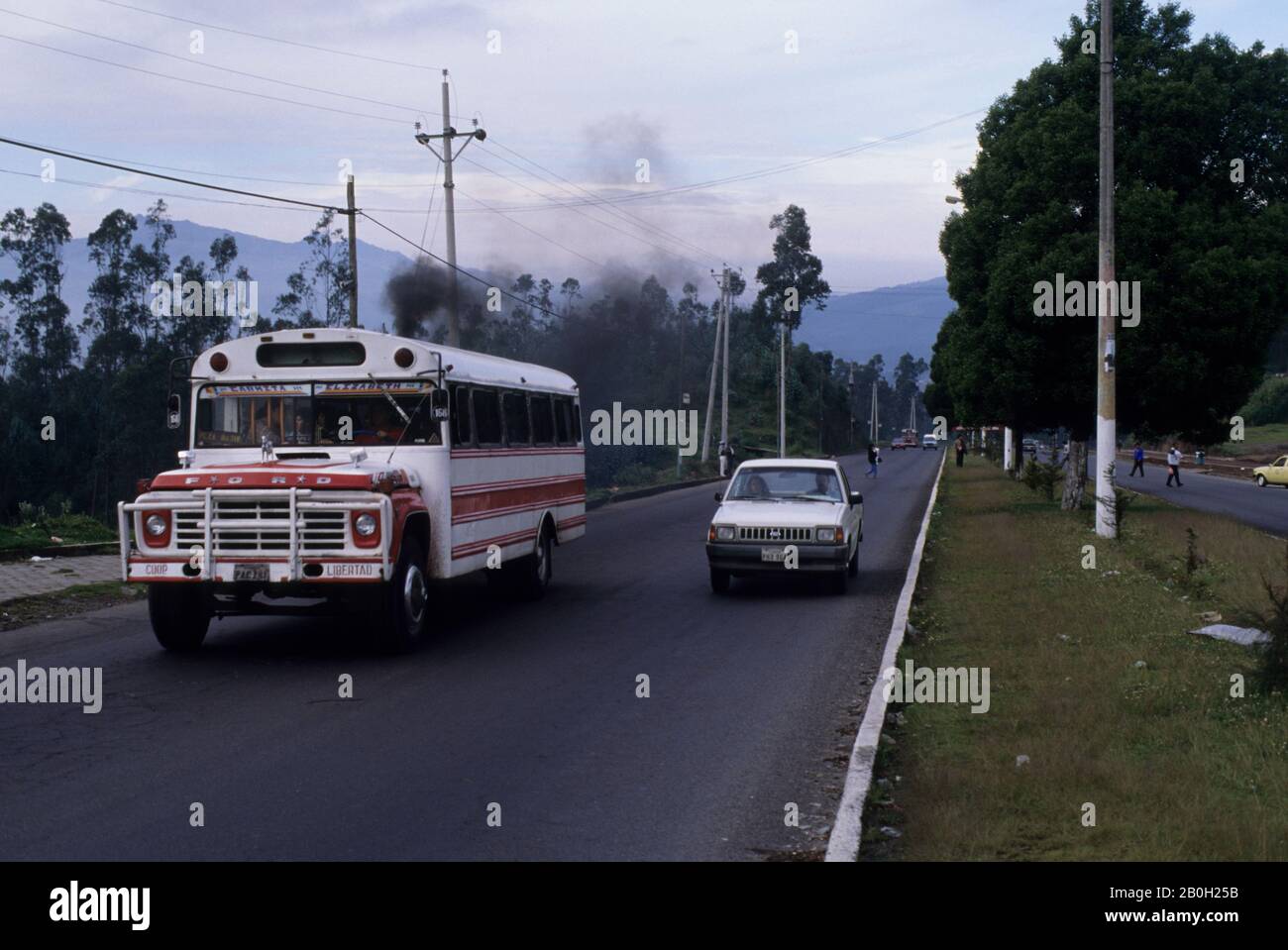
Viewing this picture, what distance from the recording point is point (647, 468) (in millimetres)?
57875

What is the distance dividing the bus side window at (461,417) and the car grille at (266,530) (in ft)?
6.92

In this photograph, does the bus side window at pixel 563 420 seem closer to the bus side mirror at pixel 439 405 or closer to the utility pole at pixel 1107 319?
the bus side mirror at pixel 439 405

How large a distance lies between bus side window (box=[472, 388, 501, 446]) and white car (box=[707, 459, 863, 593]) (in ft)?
9.92

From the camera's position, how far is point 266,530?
10.4 metres

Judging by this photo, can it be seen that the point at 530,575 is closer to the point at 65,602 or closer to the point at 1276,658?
the point at 65,602

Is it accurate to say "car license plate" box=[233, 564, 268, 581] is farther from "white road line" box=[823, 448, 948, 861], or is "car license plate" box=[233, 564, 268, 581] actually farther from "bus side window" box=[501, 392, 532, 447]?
"white road line" box=[823, 448, 948, 861]

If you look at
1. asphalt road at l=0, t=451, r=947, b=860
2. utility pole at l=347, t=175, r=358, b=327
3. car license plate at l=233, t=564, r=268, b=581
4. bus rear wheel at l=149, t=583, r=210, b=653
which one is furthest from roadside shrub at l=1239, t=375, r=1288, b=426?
car license plate at l=233, t=564, r=268, b=581

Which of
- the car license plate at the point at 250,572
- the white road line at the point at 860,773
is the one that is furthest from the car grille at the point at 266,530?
the white road line at the point at 860,773

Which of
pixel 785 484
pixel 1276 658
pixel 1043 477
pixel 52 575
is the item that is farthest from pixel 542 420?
pixel 1043 477

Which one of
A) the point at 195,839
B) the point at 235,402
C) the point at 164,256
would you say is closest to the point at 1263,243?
the point at 235,402

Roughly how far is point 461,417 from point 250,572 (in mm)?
2979

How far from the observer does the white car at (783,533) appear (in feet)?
50.1
